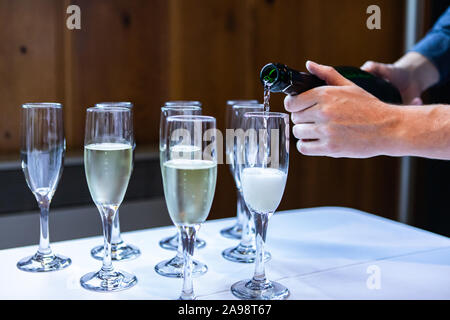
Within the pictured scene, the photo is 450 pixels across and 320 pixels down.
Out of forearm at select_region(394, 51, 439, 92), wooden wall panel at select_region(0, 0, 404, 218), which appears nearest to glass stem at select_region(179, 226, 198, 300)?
forearm at select_region(394, 51, 439, 92)

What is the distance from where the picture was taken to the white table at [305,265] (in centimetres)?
89

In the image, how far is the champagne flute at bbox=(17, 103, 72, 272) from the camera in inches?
38.2

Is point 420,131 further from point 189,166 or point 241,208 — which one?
point 189,166

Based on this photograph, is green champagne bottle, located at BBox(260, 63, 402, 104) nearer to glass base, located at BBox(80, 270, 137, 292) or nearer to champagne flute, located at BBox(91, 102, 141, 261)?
champagne flute, located at BBox(91, 102, 141, 261)

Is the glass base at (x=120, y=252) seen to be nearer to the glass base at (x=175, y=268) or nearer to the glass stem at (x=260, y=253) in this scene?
the glass base at (x=175, y=268)

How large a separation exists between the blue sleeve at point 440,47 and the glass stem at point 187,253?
136 cm

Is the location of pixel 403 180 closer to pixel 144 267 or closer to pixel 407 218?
pixel 407 218

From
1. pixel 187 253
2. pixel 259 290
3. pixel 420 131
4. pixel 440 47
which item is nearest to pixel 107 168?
pixel 187 253

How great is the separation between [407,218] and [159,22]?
1.90 metres

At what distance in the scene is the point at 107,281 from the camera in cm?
91

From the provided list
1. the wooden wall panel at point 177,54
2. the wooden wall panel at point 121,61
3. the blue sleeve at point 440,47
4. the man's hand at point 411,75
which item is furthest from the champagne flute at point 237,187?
the wooden wall panel at point 121,61

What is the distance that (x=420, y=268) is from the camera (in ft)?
3.33

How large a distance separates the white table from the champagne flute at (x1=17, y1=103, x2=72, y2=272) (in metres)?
0.04

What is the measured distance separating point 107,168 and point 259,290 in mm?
333
